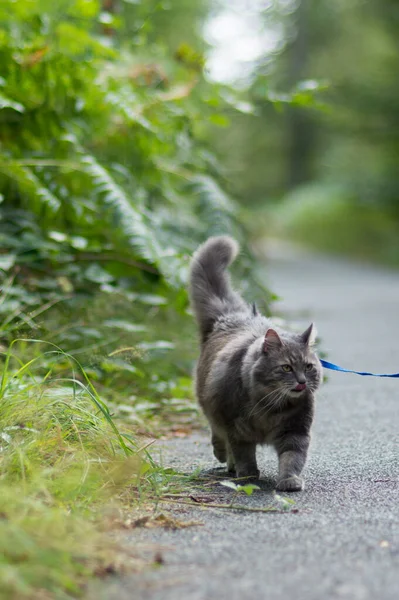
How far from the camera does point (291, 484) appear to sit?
331 centimetres

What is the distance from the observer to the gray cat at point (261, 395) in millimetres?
3494

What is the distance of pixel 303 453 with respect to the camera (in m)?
3.51

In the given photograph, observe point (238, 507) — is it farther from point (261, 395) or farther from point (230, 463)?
point (230, 463)

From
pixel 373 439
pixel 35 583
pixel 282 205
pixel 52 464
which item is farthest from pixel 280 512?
pixel 282 205

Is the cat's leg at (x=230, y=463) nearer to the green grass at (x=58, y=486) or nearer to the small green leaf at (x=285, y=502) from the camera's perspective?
the green grass at (x=58, y=486)

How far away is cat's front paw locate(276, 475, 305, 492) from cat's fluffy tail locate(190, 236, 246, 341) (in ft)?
3.61

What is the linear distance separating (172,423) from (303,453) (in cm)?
143

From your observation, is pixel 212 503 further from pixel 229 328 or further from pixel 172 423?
pixel 172 423

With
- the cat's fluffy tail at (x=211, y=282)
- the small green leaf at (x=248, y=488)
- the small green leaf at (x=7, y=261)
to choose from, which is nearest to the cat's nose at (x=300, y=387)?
the small green leaf at (x=248, y=488)

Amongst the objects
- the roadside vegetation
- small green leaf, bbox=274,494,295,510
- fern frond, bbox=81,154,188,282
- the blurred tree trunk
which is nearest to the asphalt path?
small green leaf, bbox=274,494,295,510

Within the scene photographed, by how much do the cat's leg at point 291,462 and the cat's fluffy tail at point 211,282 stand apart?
89 cm

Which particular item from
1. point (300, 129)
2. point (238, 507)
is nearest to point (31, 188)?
point (238, 507)

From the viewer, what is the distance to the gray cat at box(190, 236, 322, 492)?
349cm

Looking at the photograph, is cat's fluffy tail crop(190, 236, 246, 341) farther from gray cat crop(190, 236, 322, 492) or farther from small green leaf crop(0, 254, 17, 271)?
small green leaf crop(0, 254, 17, 271)
